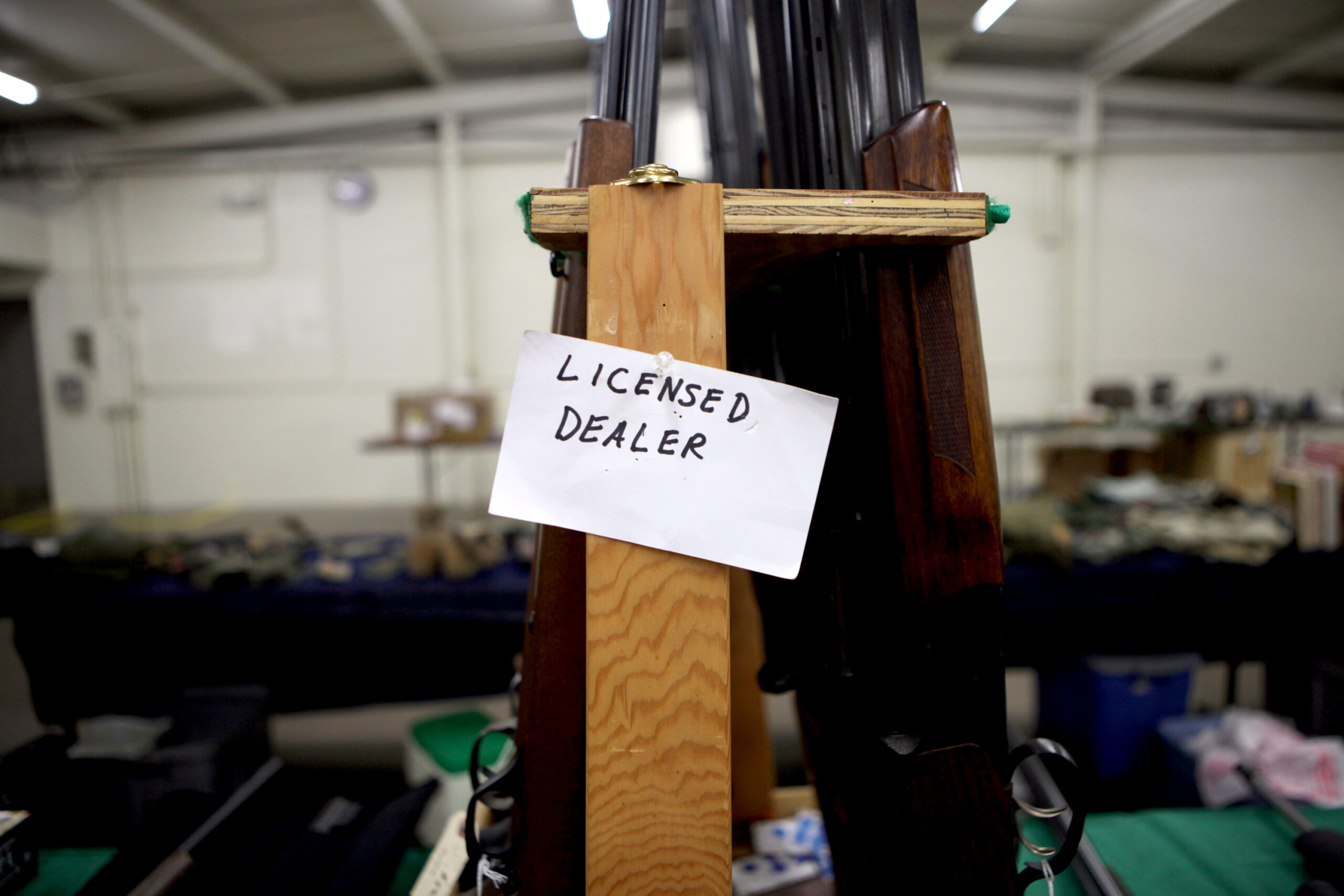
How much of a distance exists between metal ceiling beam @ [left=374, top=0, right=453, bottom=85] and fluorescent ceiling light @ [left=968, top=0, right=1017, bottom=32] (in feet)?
10.1

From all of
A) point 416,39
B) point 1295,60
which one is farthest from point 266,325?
point 1295,60

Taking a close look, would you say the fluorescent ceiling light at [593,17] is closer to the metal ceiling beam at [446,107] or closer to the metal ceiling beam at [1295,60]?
the metal ceiling beam at [1295,60]

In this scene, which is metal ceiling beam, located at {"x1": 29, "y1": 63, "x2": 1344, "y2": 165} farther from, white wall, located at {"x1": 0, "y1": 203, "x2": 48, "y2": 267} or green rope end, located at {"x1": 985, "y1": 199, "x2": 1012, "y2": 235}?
green rope end, located at {"x1": 985, "y1": 199, "x2": 1012, "y2": 235}

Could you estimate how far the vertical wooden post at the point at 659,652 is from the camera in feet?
1.31

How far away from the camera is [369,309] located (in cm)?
445

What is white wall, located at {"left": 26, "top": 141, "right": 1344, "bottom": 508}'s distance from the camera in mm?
4266

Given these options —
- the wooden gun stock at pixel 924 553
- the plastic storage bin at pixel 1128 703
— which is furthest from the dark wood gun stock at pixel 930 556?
the plastic storage bin at pixel 1128 703

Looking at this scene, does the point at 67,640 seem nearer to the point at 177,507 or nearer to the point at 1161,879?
the point at 1161,879

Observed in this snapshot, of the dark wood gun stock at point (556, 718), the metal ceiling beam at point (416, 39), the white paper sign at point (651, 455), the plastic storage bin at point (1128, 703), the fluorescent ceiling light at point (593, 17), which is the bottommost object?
the plastic storage bin at point (1128, 703)

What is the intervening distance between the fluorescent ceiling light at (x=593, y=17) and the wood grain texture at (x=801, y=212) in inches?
9.6

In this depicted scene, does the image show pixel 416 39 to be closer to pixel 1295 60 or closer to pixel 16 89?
pixel 16 89

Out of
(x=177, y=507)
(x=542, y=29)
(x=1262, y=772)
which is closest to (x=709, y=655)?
(x=1262, y=772)

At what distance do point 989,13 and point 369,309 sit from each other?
438 cm

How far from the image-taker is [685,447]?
1.33 ft
